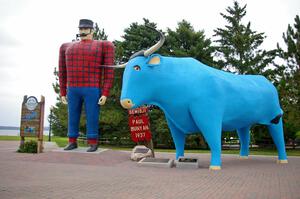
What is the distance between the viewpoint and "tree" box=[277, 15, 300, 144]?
19.1 meters

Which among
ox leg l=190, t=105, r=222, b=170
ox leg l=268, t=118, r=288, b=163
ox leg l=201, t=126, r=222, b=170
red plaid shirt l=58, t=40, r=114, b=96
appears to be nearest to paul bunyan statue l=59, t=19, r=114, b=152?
red plaid shirt l=58, t=40, r=114, b=96

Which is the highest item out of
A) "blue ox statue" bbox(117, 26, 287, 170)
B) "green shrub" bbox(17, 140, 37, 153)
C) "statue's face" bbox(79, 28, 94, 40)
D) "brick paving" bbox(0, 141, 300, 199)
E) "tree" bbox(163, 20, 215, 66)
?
"tree" bbox(163, 20, 215, 66)

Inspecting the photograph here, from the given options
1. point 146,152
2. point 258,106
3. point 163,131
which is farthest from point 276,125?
point 163,131

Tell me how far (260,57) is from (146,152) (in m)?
15.0

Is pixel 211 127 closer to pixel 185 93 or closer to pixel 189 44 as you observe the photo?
pixel 185 93

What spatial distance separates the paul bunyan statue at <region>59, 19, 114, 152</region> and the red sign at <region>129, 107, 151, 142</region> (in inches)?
52.7

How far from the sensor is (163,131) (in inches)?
842

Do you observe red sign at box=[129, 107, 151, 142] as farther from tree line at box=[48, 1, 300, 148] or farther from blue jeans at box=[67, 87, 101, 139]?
tree line at box=[48, 1, 300, 148]

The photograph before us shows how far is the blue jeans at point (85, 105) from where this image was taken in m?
11.8

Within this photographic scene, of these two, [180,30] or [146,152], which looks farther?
[180,30]

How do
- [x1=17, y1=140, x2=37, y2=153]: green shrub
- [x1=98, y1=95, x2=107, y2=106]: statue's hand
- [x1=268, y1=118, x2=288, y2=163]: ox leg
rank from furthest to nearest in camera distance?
Result: [x1=17, y1=140, x2=37, y2=153]: green shrub < [x1=98, y1=95, x2=107, y2=106]: statue's hand < [x1=268, y1=118, x2=288, y2=163]: ox leg

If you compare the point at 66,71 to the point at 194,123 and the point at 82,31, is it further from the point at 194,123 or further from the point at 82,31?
the point at 194,123

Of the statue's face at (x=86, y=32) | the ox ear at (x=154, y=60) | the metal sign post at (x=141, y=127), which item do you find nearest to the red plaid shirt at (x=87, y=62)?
the statue's face at (x=86, y=32)

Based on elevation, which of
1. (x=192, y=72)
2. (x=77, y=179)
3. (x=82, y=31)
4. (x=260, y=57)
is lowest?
(x=77, y=179)
